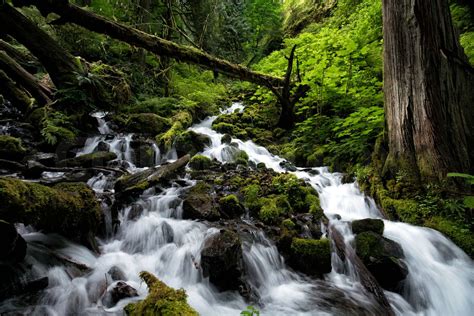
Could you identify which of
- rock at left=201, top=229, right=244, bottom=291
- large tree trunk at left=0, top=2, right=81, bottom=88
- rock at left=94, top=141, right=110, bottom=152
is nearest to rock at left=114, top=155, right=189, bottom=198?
rock at left=201, top=229, right=244, bottom=291

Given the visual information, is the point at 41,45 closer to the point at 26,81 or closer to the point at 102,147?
the point at 26,81

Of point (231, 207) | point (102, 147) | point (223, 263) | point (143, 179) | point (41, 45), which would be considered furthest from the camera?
point (102, 147)

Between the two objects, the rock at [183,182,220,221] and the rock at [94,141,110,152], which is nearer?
the rock at [183,182,220,221]

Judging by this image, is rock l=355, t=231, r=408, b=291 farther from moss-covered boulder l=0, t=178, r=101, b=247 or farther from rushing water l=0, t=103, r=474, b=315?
moss-covered boulder l=0, t=178, r=101, b=247

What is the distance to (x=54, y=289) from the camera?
3.02m

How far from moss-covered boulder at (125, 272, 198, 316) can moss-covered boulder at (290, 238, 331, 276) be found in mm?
2140

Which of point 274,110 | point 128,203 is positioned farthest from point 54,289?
point 274,110

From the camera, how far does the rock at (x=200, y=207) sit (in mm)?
4711

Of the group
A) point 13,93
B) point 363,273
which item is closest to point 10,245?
point 363,273

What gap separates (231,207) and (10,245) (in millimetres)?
2993

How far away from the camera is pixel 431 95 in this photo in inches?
196

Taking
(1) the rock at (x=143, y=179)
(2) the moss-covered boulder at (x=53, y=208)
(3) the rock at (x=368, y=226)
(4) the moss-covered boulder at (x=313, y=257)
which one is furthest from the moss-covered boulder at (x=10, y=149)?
(3) the rock at (x=368, y=226)

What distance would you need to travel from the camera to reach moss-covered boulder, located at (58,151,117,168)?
6255 mm

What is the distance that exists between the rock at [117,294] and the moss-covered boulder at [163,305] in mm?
796
